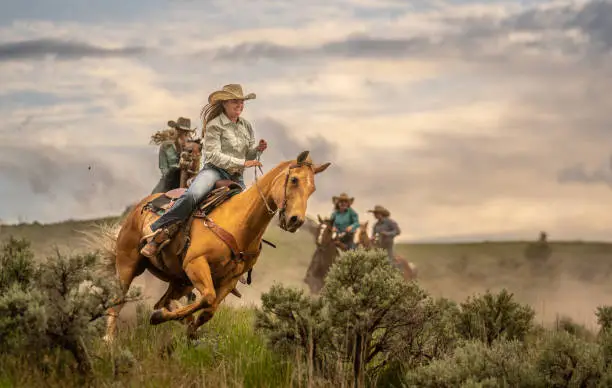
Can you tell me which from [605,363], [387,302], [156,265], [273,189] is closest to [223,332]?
[156,265]

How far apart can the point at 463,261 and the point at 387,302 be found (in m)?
41.7

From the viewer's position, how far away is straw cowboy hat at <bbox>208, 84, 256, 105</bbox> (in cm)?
1239

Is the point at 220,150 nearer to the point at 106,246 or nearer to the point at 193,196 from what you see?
the point at 193,196

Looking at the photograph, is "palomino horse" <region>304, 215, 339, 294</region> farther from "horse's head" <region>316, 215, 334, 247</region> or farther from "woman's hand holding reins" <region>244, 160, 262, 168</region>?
"woman's hand holding reins" <region>244, 160, 262, 168</region>

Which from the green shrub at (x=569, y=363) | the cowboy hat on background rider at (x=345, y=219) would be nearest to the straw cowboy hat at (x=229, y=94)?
the green shrub at (x=569, y=363)

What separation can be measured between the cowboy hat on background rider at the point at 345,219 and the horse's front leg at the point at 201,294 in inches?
498

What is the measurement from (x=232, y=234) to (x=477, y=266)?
3947 cm

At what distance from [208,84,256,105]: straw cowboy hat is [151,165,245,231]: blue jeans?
842mm

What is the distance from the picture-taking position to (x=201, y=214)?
12.4 meters

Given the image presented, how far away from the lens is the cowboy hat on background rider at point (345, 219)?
24562 millimetres

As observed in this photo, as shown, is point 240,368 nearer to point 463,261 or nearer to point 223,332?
point 223,332

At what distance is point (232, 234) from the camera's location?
12.0 m

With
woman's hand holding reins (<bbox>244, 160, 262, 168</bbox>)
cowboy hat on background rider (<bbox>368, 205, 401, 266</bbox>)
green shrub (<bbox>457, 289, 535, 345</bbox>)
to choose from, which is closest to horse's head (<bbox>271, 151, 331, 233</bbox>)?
woman's hand holding reins (<bbox>244, 160, 262, 168</bbox>)

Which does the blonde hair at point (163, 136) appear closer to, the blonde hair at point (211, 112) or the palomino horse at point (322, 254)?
the blonde hair at point (211, 112)
